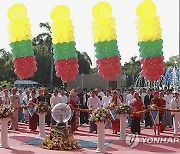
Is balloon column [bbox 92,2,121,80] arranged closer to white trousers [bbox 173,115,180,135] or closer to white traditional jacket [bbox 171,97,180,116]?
white traditional jacket [bbox 171,97,180,116]

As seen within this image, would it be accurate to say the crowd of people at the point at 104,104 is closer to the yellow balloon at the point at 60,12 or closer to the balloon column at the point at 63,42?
the balloon column at the point at 63,42

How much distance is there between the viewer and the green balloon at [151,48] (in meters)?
20.1

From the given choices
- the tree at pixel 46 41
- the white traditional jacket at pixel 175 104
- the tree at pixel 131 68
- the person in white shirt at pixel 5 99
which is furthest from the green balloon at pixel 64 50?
the tree at pixel 131 68

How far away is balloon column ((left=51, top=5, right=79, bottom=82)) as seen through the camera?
2106 cm

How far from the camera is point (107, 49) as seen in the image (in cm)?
2083

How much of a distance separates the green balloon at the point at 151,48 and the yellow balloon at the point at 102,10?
7.61 feet

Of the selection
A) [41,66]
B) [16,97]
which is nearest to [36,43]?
[41,66]

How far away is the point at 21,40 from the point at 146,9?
699cm

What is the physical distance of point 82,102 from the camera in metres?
19.5

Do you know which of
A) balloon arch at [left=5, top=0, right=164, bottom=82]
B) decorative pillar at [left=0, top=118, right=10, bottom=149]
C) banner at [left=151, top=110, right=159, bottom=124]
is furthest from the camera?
balloon arch at [left=5, top=0, right=164, bottom=82]

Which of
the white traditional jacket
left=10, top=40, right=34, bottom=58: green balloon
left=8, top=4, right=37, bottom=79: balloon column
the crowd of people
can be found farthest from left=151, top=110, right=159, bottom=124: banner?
left=10, top=40, right=34, bottom=58: green balloon

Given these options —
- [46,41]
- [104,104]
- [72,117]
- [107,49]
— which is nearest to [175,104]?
[104,104]

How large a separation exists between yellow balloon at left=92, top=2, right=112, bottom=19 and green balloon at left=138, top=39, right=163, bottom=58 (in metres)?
2.32

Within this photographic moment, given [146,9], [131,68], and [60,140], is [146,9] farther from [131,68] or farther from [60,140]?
[131,68]
